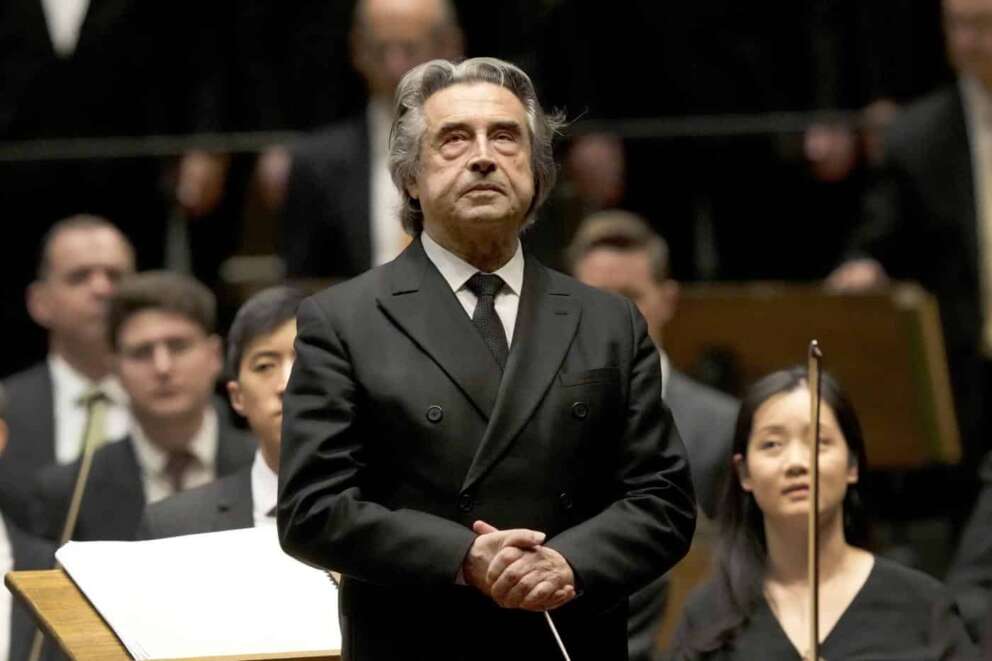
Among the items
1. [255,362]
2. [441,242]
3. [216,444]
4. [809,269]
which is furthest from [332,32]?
[441,242]

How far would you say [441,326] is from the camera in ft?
8.96

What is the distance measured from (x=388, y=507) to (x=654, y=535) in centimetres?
35

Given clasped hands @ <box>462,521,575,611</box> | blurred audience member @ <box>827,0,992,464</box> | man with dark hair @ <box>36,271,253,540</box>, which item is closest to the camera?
clasped hands @ <box>462,521,575,611</box>

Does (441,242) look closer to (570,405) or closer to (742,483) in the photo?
(570,405)

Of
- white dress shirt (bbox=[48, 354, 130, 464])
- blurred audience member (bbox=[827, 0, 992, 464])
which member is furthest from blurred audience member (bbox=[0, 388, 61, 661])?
blurred audience member (bbox=[827, 0, 992, 464])

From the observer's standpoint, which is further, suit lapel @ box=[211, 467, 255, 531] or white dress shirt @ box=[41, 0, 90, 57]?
Result: white dress shirt @ box=[41, 0, 90, 57]

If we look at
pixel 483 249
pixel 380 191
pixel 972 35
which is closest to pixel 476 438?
pixel 483 249

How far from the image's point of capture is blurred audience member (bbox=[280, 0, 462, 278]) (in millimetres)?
5527

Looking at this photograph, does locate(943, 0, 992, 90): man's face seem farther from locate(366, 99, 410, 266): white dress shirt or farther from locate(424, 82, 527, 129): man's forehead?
locate(424, 82, 527, 129): man's forehead

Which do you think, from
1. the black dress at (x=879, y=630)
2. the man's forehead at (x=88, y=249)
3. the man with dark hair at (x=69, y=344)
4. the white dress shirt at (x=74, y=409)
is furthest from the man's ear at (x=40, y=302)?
the black dress at (x=879, y=630)

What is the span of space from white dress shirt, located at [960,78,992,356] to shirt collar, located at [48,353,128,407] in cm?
230

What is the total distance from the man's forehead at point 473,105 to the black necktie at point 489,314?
21cm

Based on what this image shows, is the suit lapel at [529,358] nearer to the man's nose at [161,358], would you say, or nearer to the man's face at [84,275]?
the man's nose at [161,358]

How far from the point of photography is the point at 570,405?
106 inches
